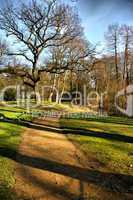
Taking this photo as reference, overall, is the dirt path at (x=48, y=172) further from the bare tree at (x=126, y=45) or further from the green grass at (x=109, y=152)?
the bare tree at (x=126, y=45)

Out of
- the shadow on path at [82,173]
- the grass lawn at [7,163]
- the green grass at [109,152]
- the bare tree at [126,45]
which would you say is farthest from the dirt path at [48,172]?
the bare tree at [126,45]

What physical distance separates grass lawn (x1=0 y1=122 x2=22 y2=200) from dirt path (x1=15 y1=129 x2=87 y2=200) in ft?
0.57

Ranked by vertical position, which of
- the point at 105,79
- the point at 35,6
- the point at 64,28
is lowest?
the point at 105,79

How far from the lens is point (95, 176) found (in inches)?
329

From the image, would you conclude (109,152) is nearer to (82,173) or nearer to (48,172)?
(82,173)

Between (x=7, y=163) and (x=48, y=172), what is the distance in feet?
3.77

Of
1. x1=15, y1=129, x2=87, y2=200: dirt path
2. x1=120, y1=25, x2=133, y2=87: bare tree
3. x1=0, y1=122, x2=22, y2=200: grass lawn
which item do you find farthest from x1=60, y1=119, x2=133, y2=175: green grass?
x1=120, y1=25, x2=133, y2=87: bare tree

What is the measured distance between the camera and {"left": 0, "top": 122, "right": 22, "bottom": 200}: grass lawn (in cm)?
670

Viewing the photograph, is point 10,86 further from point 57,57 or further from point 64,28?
point 64,28

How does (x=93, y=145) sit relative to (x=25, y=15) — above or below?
below

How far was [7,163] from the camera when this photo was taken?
8.70 m

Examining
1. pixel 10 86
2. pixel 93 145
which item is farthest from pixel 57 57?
pixel 93 145

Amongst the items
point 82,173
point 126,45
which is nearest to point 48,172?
point 82,173

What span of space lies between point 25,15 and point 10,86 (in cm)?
2308
